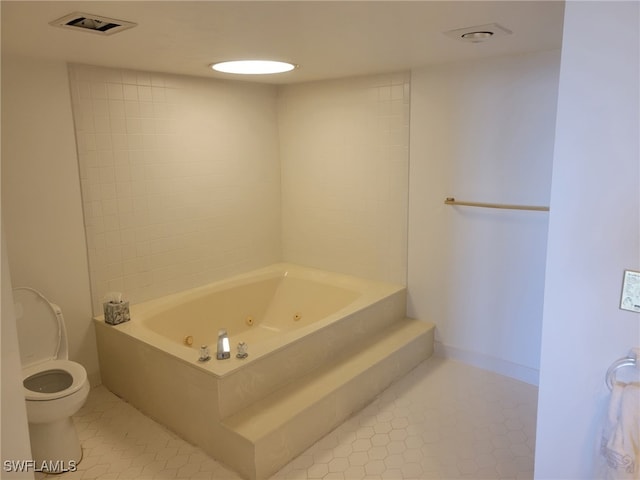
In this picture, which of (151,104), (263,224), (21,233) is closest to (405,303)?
(263,224)

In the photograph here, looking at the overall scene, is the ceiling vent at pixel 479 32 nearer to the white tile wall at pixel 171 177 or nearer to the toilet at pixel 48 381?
the white tile wall at pixel 171 177

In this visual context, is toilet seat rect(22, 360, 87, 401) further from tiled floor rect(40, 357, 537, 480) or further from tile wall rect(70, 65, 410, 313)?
tile wall rect(70, 65, 410, 313)

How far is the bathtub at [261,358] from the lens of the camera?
2334 mm

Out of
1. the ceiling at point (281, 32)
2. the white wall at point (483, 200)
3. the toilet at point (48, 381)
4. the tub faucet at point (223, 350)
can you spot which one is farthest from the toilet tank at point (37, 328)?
the white wall at point (483, 200)

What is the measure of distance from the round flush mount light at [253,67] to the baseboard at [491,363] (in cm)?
214

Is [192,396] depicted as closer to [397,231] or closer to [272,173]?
[397,231]

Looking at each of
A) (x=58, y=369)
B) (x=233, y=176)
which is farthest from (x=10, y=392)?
(x=233, y=176)

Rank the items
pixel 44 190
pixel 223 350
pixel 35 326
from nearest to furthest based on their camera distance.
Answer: pixel 223 350
pixel 35 326
pixel 44 190

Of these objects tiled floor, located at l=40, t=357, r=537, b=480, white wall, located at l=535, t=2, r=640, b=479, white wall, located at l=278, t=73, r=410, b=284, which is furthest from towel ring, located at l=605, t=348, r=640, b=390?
white wall, located at l=278, t=73, r=410, b=284

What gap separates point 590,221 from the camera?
1.46 metres

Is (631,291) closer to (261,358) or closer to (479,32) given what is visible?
(479,32)

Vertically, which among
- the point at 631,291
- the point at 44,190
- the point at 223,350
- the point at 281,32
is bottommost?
the point at 223,350

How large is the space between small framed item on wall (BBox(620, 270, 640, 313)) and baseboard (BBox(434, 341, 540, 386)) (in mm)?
1735

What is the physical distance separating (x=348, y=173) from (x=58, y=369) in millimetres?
2257
